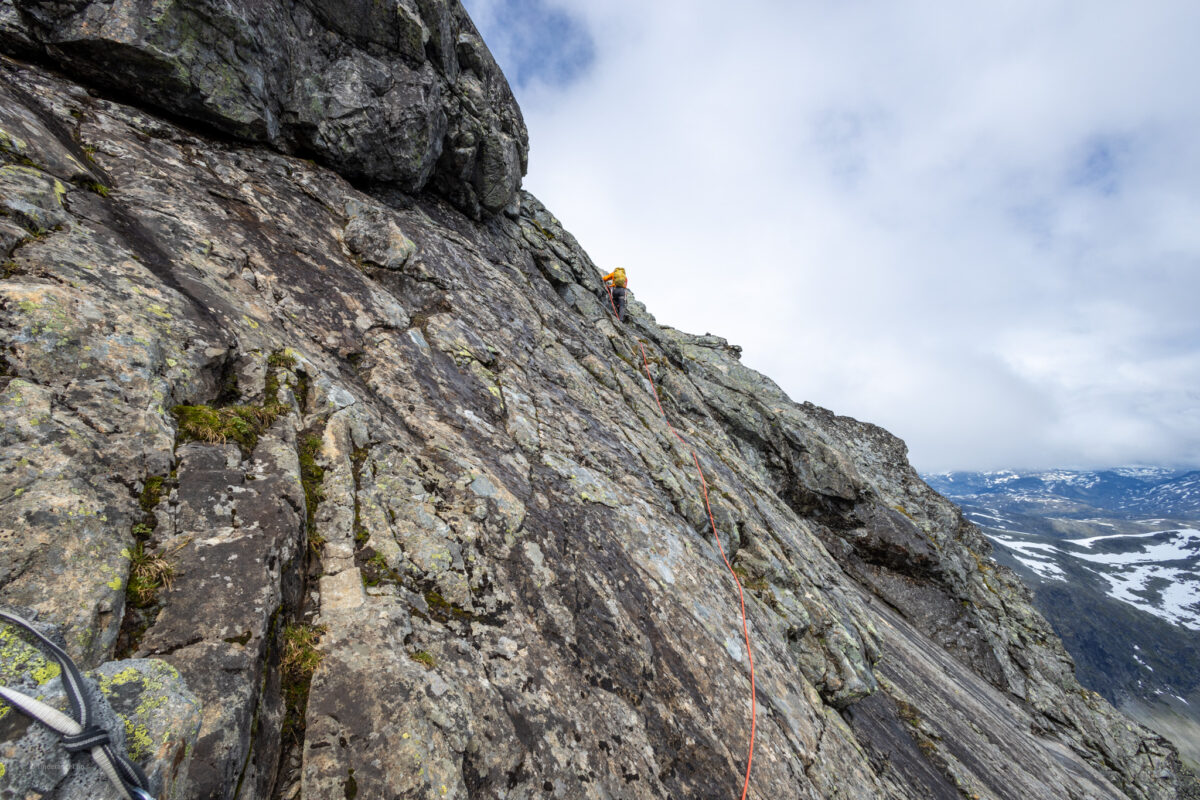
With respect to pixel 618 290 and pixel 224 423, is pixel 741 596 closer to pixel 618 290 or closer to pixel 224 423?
pixel 224 423

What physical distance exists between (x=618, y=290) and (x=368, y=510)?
25839mm

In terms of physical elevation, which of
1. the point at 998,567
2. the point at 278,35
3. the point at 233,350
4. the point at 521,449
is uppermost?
the point at 998,567

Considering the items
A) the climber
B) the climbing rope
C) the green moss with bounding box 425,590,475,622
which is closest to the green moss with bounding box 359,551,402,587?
the green moss with bounding box 425,590,475,622

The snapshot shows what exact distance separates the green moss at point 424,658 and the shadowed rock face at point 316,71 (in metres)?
15.1

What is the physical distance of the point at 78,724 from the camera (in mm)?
3355

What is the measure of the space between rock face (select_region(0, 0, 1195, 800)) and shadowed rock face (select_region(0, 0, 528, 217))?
6.7 inches

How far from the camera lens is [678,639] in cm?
977

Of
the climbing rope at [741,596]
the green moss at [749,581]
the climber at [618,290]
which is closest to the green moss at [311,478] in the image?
the climbing rope at [741,596]

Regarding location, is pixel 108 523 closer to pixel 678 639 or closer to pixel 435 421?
pixel 435 421

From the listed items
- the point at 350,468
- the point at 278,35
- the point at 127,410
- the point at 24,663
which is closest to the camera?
the point at 24,663

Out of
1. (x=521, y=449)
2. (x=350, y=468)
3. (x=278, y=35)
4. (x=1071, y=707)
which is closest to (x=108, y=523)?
(x=350, y=468)

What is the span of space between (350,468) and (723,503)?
43.1ft

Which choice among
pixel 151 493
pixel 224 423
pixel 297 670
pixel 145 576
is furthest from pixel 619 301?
pixel 145 576

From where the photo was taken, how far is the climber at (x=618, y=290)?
3050cm
